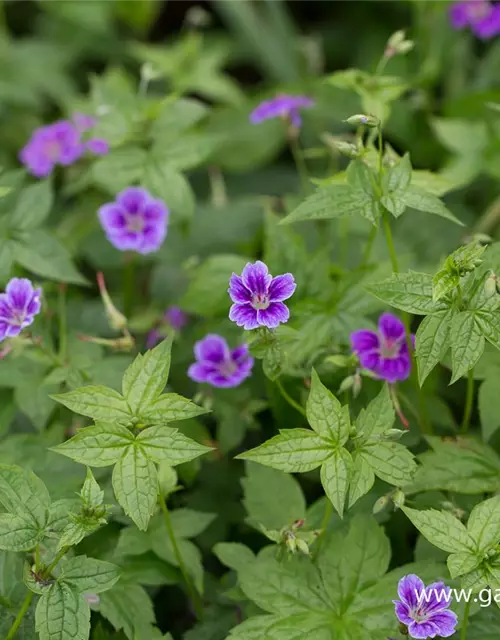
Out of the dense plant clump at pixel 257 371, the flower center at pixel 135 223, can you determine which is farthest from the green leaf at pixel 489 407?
the flower center at pixel 135 223

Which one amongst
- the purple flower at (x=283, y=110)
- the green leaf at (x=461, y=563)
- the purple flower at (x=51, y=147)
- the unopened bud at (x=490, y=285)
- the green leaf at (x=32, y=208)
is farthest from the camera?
the purple flower at (x=51, y=147)

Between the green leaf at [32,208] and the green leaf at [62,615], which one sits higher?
the green leaf at [32,208]

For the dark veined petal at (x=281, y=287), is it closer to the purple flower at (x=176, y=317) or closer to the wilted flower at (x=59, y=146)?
the purple flower at (x=176, y=317)

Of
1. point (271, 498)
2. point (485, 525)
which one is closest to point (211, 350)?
point (271, 498)

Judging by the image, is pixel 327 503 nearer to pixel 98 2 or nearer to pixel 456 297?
pixel 456 297

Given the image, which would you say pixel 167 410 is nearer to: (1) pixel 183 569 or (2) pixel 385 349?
(1) pixel 183 569

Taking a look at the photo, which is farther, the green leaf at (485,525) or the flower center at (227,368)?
the flower center at (227,368)

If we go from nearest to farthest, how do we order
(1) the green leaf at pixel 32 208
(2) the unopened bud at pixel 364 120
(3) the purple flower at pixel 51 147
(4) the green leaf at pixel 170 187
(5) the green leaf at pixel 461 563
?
(5) the green leaf at pixel 461 563 → (2) the unopened bud at pixel 364 120 → (1) the green leaf at pixel 32 208 → (4) the green leaf at pixel 170 187 → (3) the purple flower at pixel 51 147

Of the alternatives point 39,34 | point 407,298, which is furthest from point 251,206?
point 39,34
